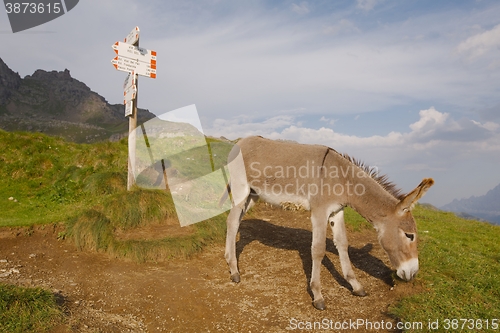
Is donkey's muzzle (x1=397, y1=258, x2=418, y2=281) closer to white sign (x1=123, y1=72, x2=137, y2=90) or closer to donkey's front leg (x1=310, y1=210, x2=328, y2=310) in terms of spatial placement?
donkey's front leg (x1=310, y1=210, x2=328, y2=310)

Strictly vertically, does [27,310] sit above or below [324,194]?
below

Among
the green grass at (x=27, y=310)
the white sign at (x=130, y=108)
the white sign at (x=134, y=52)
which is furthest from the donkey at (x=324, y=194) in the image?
the white sign at (x=134, y=52)

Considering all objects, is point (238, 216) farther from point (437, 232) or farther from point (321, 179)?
point (437, 232)

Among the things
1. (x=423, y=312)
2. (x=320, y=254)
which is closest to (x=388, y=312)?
(x=423, y=312)

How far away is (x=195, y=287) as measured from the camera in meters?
6.64

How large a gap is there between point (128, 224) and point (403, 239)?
6.53 m

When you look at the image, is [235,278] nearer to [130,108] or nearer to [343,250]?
[343,250]

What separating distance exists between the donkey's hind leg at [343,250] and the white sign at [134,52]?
277 inches

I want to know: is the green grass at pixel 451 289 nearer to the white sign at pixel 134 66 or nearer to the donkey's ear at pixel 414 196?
the donkey's ear at pixel 414 196

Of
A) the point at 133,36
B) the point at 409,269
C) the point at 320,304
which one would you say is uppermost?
the point at 133,36

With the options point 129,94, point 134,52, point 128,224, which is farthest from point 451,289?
point 134,52

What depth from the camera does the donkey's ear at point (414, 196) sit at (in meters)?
5.31

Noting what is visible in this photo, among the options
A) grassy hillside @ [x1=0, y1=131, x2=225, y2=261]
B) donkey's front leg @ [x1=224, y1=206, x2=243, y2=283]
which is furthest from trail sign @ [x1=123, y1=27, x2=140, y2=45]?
donkey's front leg @ [x1=224, y1=206, x2=243, y2=283]

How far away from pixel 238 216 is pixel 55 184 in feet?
23.0
